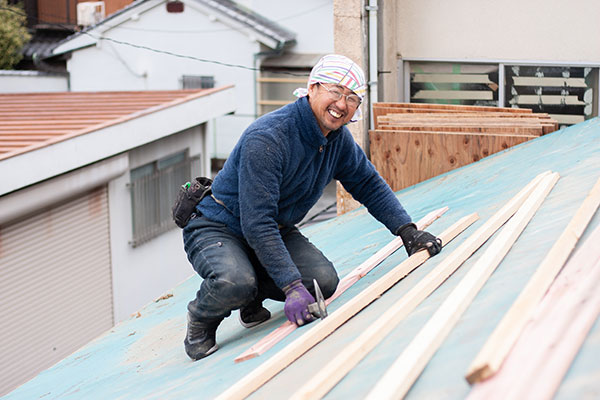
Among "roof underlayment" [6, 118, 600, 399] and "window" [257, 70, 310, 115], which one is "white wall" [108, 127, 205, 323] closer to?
"roof underlayment" [6, 118, 600, 399]

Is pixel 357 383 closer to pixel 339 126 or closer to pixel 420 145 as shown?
pixel 339 126

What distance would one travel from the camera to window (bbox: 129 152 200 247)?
40.4 ft

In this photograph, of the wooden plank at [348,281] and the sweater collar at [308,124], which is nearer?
the wooden plank at [348,281]

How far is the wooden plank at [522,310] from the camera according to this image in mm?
2121

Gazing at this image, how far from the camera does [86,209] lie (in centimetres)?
1116

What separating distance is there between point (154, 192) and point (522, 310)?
10869mm

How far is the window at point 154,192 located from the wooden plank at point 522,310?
31.5ft

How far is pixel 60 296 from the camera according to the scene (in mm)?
10445

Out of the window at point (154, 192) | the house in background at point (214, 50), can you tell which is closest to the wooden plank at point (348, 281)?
the window at point (154, 192)

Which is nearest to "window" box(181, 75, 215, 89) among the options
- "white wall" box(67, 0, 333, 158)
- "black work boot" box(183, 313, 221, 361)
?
"white wall" box(67, 0, 333, 158)

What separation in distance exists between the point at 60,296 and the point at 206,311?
279 inches

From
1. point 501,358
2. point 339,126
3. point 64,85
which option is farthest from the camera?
point 64,85

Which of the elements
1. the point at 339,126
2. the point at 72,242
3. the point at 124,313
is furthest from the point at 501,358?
the point at 124,313

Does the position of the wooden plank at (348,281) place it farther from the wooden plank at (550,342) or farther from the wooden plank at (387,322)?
the wooden plank at (550,342)
